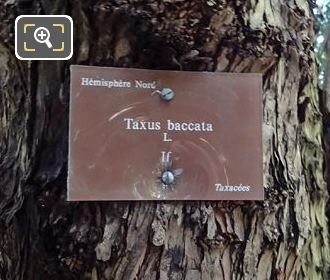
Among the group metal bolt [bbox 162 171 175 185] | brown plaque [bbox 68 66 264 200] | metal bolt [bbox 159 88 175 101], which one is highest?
metal bolt [bbox 159 88 175 101]

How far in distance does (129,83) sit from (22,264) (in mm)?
370

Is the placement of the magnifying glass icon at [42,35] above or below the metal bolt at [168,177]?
above

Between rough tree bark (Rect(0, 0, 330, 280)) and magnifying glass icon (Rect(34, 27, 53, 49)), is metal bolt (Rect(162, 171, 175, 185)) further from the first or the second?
magnifying glass icon (Rect(34, 27, 53, 49))

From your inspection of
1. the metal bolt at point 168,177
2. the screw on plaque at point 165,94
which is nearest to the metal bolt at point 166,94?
the screw on plaque at point 165,94

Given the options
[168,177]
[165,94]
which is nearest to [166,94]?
[165,94]

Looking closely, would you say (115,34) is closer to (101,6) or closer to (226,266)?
(101,6)

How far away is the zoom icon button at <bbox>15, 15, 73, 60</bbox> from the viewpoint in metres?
0.89

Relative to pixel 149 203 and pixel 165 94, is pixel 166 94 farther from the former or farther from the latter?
pixel 149 203

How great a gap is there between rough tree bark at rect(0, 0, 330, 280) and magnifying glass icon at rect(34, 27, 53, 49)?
0.03 meters

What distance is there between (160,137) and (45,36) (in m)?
0.25

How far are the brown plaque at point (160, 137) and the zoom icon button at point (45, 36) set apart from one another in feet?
0.14

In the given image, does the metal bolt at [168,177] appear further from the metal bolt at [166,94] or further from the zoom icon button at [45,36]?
the zoom icon button at [45,36]

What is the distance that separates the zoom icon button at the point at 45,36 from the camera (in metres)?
0.89

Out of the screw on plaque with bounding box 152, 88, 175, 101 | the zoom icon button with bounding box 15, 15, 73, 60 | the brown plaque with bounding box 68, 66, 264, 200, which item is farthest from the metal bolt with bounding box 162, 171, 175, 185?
the zoom icon button with bounding box 15, 15, 73, 60
